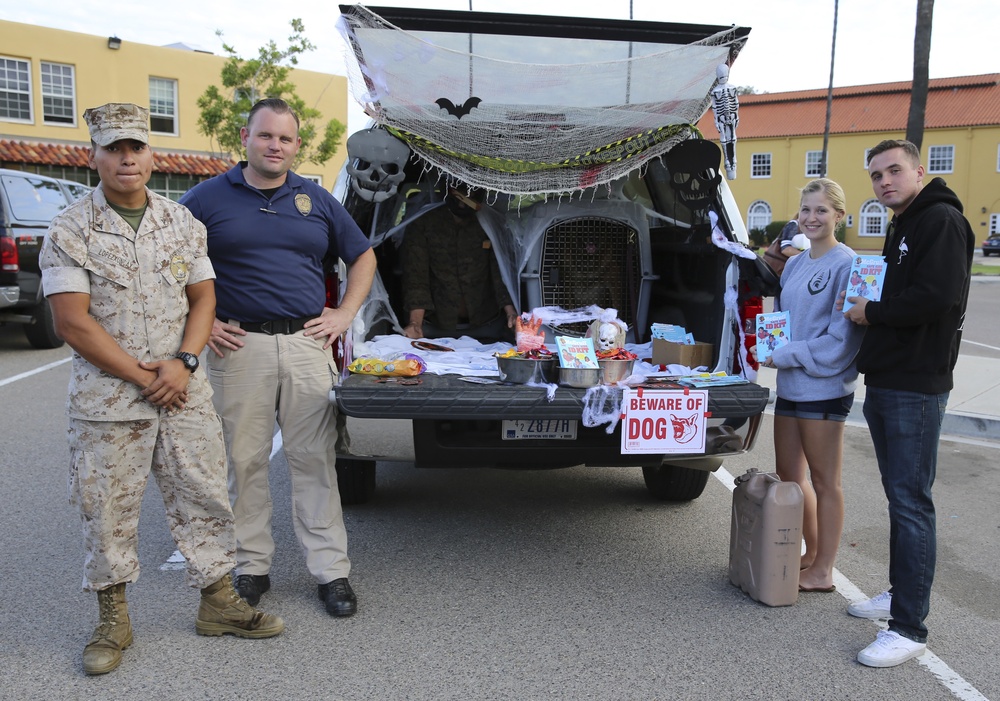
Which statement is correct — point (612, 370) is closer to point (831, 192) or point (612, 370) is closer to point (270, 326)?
point (831, 192)

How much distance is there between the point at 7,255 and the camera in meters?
9.32

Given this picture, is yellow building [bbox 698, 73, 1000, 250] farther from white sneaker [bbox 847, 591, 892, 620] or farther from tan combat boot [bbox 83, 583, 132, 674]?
tan combat boot [bbox 83, 583, 132, 674]

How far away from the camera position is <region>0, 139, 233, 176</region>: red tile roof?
24219mm

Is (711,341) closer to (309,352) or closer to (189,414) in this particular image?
(309,352)

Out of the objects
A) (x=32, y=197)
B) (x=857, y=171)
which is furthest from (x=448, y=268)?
(x=857, y=171)

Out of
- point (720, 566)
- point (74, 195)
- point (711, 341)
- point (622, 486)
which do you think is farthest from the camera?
point (74, 195)

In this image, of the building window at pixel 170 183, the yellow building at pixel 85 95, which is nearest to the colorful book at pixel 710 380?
the yellow building at pixel 85 95

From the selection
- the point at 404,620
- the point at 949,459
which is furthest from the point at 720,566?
the point at 949,459

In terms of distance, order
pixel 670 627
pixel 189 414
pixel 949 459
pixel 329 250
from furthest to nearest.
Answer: pixel 949 459
pixel 329 250
pixel 670 627
pixel 189 414

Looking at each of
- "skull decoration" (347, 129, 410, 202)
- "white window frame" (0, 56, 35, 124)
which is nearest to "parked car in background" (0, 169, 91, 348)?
"skull decoration" (347, 129, 410, 202)

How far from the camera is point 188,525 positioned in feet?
11.1

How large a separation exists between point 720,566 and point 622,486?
1324 mm

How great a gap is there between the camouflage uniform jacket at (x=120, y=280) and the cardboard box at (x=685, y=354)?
2.35 metres

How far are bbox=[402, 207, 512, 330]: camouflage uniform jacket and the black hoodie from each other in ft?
9.06
